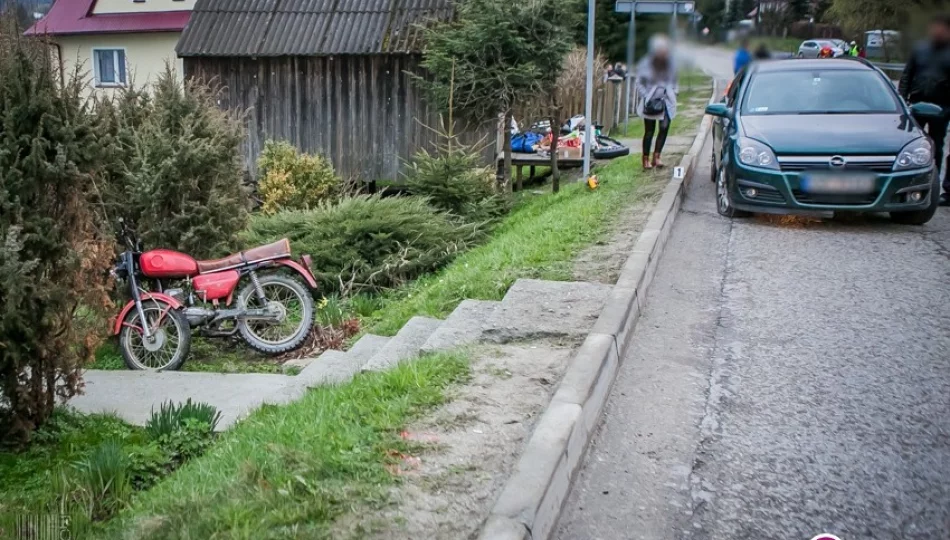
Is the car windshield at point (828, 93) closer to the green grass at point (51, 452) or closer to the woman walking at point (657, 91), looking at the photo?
the woman walking at point (657, 91)

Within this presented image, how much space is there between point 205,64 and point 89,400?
11.9m

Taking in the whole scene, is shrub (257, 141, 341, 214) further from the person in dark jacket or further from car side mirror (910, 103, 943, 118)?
car side mirror (910, 103, 943, 118)

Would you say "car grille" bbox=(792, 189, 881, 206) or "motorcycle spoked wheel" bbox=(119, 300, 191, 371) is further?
"car grille" bbox=(792, 189, 881, 206)

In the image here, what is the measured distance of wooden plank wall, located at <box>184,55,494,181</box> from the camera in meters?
16.4

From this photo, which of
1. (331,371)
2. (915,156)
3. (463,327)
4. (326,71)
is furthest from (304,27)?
(463,327)

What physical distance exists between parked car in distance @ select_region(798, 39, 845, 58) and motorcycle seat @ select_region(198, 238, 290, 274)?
560 centimetres

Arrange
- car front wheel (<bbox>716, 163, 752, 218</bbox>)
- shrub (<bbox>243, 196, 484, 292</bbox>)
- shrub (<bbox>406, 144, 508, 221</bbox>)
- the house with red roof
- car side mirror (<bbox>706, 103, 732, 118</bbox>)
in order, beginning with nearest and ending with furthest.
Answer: car side mirror (<bbox>706, 103, 732, 118</bbox>), car front wheel (<bbox>716, 163, 752, 218</bbox>), shrub (<bbox>243, 196, 484, 292</bbox>), shrub (<bbox>406, 144, 508, 221</bbox>), the house with red roof

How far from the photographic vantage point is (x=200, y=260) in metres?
8.77

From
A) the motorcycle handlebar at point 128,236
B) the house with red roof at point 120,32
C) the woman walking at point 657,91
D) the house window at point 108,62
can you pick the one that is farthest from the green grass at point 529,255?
the house window at point 108,62

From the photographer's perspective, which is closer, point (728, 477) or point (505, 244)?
point (728, 477)

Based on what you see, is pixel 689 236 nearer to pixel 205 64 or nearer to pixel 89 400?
pixel 89 400

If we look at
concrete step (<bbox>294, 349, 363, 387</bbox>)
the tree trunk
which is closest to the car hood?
concrete step (<bbox>294, 349, 363, 387</bbox>)

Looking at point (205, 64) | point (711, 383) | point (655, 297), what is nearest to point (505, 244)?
point (655, 297)


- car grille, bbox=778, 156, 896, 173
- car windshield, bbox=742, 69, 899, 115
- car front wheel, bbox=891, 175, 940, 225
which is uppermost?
car windshield, bbox=742, 69, 899, 115
